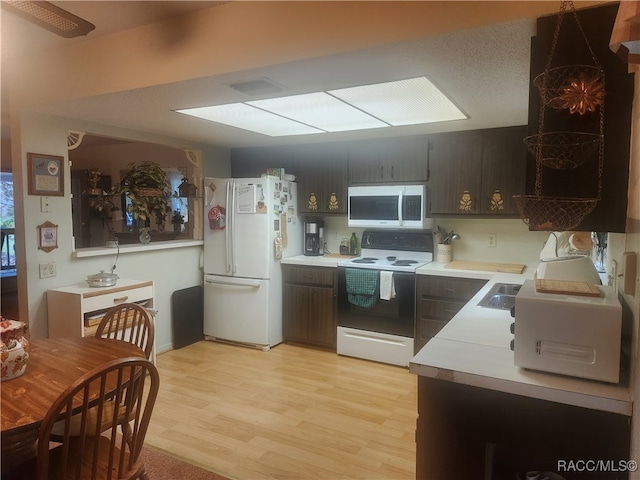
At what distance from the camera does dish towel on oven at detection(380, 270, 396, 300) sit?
11.8 feet

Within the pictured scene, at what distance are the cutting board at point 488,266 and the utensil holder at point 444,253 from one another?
0.07m

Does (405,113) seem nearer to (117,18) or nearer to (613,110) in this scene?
(613,110)

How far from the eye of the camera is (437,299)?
11.5 ft

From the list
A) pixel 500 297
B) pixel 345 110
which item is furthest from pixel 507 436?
pixel 345 110

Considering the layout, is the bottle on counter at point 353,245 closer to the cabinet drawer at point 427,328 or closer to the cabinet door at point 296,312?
the cabinet door at point 296,312

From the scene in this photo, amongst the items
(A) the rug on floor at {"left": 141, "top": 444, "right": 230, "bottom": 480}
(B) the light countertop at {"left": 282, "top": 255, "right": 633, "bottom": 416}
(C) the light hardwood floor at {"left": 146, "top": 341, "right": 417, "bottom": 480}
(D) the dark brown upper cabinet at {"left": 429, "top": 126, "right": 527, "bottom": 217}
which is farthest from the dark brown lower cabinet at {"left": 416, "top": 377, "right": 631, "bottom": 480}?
(D) the dark brown upper cabinet at {"left": 429, "top": 126, "right": 527, "bottom": 217}

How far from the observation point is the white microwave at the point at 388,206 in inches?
147

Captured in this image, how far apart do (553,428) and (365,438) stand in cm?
139

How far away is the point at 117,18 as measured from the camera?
2.24 meters

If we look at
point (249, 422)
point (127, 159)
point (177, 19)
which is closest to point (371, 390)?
point (249, 422)

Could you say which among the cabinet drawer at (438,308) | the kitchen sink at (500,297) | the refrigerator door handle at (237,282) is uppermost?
the kitchen sink at (500,297)

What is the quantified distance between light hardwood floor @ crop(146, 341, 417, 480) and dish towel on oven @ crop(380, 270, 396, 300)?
0.62 meters

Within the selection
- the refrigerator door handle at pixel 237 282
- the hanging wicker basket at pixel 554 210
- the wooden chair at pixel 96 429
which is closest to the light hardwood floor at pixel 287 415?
A: the refrigerator door handle at pixel 237 282

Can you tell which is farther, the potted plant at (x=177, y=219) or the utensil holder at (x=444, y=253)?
the potted plant at (x=177, y=219)
